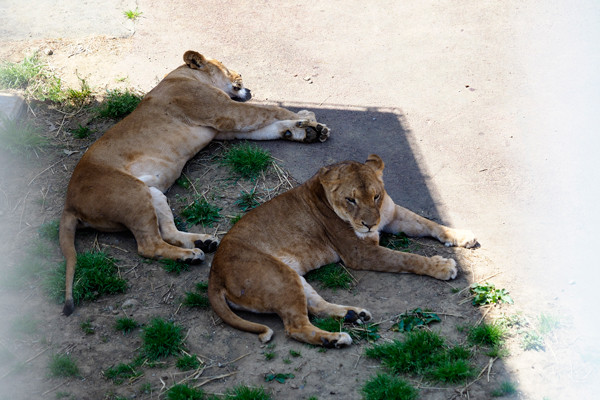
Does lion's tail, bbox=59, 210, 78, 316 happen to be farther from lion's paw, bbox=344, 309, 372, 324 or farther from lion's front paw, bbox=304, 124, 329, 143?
lion's front paw, bbox=304, 124, 329, 143

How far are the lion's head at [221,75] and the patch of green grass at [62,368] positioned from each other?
3101 mm

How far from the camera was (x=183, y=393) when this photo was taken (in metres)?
3.55

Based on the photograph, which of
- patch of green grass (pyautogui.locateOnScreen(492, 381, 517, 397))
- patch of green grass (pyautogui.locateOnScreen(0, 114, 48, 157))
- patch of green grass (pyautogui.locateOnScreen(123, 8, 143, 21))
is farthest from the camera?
patch of green grass (pyautogui.locateOnScreen(123, 8, 143, 21))

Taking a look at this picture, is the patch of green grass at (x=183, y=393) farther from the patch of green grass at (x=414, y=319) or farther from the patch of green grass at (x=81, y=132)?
the patch of green grass at (x=81, y=132)

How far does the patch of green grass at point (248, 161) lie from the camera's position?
5465mm

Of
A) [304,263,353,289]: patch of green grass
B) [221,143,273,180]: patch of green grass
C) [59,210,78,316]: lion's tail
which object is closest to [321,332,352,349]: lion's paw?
[304,263,353,289]: patch of green grass

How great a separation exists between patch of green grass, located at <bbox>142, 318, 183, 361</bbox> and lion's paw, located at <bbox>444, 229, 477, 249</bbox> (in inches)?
72.0

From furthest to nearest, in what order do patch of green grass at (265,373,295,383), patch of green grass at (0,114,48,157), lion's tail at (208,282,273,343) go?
patch of green grass at (0,114,48,157) < lion's tail at (208,282,273,343) < patch of green grass at (265,373,295,383)

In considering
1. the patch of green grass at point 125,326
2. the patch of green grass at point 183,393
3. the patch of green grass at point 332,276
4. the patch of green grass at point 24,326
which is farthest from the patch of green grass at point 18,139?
the patch of green grass at point 183,393

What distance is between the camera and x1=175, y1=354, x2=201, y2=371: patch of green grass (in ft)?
12.4

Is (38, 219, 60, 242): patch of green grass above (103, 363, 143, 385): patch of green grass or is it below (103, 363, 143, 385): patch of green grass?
below

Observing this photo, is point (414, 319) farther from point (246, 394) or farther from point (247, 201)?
point (247, 201)

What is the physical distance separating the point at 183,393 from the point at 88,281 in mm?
1280

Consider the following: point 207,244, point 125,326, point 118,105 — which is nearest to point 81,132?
point 118,105
